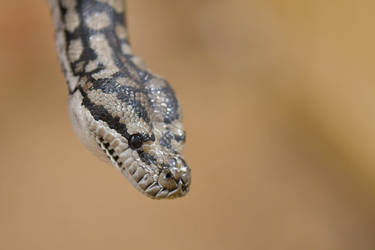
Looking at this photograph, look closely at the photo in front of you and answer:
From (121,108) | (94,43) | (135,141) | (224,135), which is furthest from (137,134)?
(224,135)

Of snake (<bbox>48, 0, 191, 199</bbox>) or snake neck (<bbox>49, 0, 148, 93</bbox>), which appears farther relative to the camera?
snake neck (<bbox>49, 0, 148, 93</bbox>)

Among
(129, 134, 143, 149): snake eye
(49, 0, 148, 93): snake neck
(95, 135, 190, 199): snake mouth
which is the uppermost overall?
(49, 0, 148, 93): snake neck

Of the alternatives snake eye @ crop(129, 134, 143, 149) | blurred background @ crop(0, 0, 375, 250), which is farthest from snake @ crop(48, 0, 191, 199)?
blurred background @ crop(0, 0, 375, 250)

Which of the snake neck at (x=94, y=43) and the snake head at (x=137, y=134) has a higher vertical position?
the snake neck at (x=94, y=43)

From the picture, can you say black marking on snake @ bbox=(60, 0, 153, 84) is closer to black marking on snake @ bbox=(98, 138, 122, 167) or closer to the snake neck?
the snake neck

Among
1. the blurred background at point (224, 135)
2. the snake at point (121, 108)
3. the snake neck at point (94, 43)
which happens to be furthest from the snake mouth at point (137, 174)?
the blurred background at point (224, 135)

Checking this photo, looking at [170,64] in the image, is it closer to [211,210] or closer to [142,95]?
[211,210]

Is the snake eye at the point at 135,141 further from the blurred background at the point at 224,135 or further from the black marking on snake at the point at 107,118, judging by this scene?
the blurred background at the point at 224,135

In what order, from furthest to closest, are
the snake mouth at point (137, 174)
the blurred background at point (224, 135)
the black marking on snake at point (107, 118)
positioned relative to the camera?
the blurred background at point (224, 135)
the black marking on snake at point (107, 118)
the snake mouth at point (137, 174)
